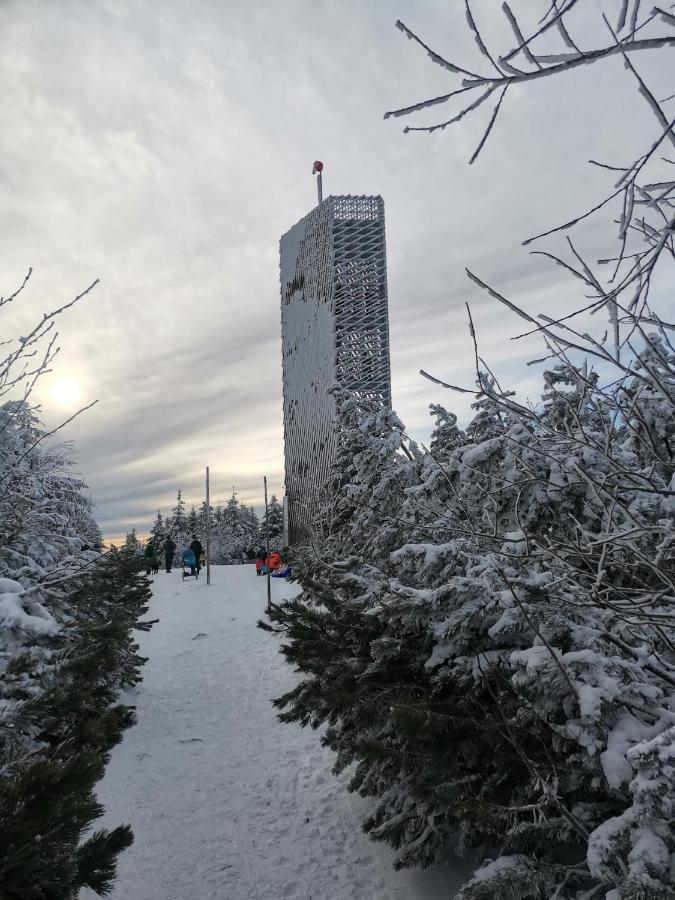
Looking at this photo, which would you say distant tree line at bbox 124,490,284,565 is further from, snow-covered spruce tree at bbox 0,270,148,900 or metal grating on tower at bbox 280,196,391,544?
snow-covered spruce tree at bbox 0,270,148,900

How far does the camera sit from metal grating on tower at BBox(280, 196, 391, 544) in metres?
100

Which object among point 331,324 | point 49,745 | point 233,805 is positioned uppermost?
point 331,324

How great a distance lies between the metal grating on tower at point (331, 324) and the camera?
100m

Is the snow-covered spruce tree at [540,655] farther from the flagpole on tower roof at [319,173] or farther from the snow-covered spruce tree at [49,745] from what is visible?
the flagpole on tower roof at [319,173]

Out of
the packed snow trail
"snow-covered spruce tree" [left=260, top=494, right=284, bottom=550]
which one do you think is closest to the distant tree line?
"snow-covered spruce tree" [left=260, top=494, right=284, bottom=550]

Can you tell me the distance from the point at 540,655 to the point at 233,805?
508cm

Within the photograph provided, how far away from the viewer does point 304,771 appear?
7016 mm

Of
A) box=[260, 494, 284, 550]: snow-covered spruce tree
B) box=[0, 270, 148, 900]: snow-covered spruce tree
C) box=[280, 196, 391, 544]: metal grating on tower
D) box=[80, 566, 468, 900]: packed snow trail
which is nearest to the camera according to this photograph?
box=[0, 270, 148, 900]: snow-covered spruce tree

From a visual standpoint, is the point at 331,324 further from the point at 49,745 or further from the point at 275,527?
the point at 49,745

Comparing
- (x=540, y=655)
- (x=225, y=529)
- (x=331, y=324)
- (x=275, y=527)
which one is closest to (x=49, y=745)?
(x=540, y=655)

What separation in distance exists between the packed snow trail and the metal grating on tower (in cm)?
8265

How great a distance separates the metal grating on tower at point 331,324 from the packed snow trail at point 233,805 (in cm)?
8265

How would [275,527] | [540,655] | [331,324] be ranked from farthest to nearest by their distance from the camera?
1. [331,324]
2. [275,527]
3. [540,655]

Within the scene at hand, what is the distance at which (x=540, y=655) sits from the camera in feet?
8.91
